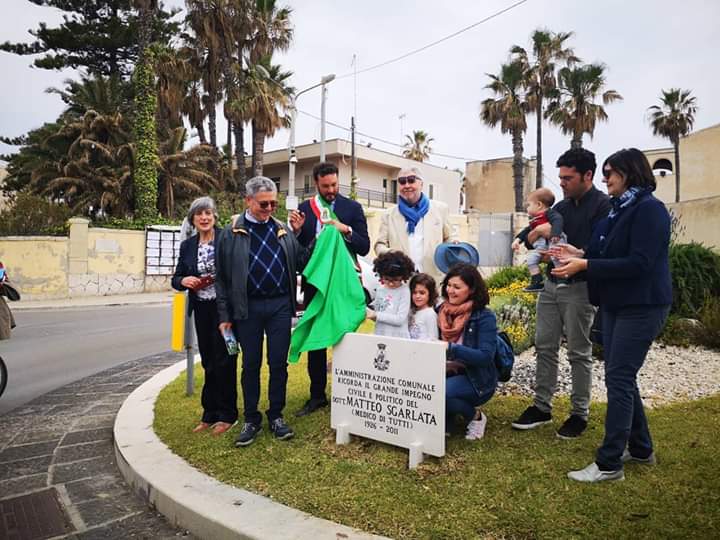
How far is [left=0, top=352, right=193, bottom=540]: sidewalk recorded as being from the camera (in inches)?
127

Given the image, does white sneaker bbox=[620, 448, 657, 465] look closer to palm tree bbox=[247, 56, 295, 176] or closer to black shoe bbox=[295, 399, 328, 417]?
black shoe bbox=[295, 399, 328, 417]

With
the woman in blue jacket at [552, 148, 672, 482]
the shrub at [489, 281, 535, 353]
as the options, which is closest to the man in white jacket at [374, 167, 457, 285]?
the woman in blue jacket at [552, 148, 672, 482]

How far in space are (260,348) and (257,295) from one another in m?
0.42

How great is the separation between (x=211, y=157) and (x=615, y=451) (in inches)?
1163

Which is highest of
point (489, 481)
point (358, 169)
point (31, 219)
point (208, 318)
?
point (358, 169)

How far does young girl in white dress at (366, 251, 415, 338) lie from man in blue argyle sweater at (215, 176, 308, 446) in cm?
74

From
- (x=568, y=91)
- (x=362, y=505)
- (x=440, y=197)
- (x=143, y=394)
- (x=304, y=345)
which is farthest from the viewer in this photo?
(x=440, y=197)

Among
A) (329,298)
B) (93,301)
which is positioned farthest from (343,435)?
(93,301)

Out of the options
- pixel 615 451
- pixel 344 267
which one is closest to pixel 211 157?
pixel 344 267

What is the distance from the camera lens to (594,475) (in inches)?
127

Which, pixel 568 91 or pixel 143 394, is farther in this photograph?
pixel 568 91

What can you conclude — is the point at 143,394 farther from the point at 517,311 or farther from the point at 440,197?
the point at 440,197

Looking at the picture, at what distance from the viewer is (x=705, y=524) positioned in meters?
2.73

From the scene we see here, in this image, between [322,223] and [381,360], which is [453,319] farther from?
[322,223]
